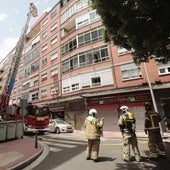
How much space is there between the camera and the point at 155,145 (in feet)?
21.8

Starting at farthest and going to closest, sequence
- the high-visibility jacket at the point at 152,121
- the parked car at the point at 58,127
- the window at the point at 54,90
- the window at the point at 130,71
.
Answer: the window at the point at 54,90 → the parked car at the point at 58,127 → the window at the point at 130,71 → the high-visibility jacket at the point at 152,121

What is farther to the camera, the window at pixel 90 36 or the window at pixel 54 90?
the window at pixel 54 90

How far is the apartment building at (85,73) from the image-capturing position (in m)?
17.7

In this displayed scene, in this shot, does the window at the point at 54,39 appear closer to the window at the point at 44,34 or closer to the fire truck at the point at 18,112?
the window at the point at 44,34

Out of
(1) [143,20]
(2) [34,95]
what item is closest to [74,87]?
(2) [34,95]

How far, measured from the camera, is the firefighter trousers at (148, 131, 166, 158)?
258 inches

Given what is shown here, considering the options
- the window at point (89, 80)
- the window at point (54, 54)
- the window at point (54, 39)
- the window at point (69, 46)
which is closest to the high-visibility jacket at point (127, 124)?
the window at point (89, 80)

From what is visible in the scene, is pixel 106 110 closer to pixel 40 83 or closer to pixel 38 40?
pixel 40 83

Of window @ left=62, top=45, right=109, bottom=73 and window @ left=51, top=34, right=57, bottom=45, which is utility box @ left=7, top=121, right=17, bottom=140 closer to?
window @ left=62, top=45, right=109, bottom=73

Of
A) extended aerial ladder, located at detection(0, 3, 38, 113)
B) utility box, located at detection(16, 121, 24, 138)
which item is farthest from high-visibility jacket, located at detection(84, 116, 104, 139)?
extended aerial ladder, located at detection(0, 3, 38, 113)

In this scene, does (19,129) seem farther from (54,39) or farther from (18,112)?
(54,39)

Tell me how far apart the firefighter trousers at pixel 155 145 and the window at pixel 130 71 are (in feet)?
40.6

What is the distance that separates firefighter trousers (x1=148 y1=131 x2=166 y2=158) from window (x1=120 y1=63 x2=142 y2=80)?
12.4m

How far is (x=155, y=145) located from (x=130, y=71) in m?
13.4
